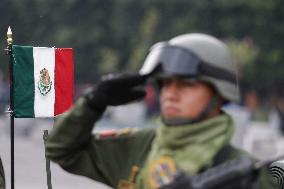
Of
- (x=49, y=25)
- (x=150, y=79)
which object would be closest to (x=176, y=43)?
(x=150, y=79)

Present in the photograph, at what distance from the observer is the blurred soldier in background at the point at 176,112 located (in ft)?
10.6

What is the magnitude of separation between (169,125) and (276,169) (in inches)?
86.0

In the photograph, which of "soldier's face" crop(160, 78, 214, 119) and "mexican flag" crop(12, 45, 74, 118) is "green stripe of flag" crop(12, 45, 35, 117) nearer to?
"mexican flag" crop(12, 45, 74, 118)

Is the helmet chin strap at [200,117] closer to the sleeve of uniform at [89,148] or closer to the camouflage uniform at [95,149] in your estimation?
the camouflage uniform at [95,149]

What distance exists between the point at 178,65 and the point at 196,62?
0.07 metres

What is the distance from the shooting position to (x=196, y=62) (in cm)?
324

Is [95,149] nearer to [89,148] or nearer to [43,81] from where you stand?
[89,148]

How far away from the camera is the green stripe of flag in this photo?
6.93m

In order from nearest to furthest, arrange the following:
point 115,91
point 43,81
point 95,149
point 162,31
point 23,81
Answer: point 115,91 → point 95,149 → point 23,81 → point 43,81 → point 162,31

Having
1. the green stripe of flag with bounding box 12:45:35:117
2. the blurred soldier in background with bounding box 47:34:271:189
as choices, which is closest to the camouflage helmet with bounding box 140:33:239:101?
the blurred soldier in background with bounding box 47:34:271:189

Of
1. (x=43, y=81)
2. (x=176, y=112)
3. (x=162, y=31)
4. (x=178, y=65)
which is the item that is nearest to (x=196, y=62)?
(x=178, y=65)

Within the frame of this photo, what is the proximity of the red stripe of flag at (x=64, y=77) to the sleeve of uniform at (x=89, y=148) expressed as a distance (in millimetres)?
3666

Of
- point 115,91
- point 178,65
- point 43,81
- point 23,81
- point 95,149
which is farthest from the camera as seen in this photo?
point 43,81

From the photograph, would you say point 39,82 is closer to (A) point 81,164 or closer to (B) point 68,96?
(B) point 68,96
